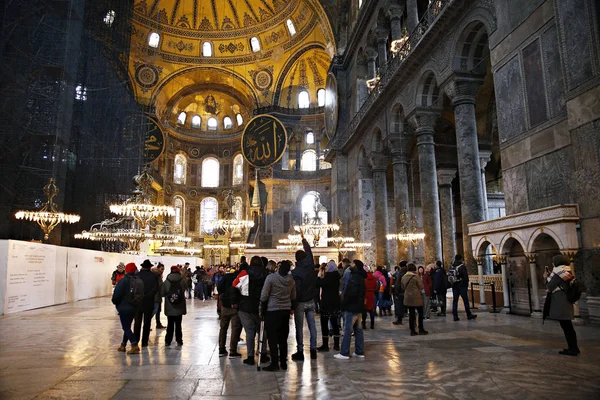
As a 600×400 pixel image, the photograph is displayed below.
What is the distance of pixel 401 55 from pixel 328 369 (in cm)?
1142

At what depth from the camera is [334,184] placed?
22.0 m

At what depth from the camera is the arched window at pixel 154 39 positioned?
28078 mm

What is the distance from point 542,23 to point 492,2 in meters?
1.77

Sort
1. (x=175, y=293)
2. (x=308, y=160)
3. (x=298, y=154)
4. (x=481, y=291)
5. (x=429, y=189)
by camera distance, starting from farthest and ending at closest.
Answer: (x=308, y=160) → (x=298, y=154) → (x=429, y=189) → (x=481, y=291) → (x=175, y=293)

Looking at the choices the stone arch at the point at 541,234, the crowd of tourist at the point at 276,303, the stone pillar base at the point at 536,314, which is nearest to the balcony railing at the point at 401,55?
the stone arch at the point at 541,234

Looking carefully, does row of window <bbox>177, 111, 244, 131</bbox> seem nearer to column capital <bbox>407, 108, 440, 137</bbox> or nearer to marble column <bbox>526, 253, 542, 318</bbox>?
column capital <bbox>407, 108, 440, 137</bbox>

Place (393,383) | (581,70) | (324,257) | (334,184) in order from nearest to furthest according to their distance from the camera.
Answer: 1. (393,383)
2. (581,70)
3. (324,257)
4. (334,184)

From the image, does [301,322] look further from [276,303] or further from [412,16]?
[412,16]

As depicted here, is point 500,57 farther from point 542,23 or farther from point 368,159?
point 368,159

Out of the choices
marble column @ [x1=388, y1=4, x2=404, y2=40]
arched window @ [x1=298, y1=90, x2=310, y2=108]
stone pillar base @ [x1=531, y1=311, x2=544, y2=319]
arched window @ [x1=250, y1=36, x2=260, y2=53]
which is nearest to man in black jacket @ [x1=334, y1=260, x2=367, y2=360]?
stone pillar base @ [x1=531, y1=311, x2=544, y2=319]

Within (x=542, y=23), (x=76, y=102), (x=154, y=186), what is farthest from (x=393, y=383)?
(x=154, y=186)

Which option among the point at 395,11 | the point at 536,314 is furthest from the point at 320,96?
the point at 536,314

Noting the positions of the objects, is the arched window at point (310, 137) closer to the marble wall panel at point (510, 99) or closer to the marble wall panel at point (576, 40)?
the marble wall panel at point (510, 99)

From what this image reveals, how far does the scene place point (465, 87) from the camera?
32.9 ft
